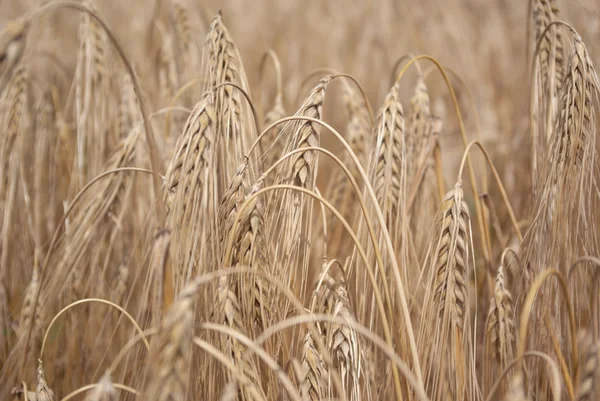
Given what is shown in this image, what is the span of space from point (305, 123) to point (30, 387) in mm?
705

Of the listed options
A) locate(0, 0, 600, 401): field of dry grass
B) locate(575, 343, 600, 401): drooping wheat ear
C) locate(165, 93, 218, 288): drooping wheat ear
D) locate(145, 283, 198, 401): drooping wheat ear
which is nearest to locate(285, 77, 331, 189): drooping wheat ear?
locate(0, 0, 600, 401): field of dry grass

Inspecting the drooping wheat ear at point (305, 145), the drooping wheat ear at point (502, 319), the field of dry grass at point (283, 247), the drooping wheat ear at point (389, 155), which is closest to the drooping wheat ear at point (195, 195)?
the field of dry grass at point (283, 247)

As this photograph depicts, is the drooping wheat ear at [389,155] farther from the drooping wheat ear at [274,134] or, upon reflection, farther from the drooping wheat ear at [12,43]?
the drooping wheat ear at [12,43]

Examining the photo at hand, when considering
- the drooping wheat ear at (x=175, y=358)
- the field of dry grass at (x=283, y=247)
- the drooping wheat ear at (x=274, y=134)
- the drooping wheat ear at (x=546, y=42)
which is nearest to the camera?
the drooping wheat ear at (x=175, y=358)

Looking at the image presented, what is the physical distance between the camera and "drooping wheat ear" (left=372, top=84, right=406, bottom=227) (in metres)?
0.89

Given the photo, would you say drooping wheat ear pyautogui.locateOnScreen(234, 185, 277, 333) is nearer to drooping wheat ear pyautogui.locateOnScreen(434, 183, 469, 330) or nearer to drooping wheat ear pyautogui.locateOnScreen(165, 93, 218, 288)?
drooping wheat ear pyautogui.locateOnScreen(165, 93, 218, 288)

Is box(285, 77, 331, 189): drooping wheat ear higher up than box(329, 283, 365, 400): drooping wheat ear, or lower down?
higher up

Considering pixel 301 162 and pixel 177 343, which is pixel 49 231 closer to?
pixel 301 162

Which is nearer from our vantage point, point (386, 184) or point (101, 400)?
point (101, 400)

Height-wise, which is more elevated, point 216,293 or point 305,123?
point 305,123

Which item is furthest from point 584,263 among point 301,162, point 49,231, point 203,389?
point 49,231

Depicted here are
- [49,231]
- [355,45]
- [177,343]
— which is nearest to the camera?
[177,343]

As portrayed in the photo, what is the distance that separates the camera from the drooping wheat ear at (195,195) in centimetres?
68

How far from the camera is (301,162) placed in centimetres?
79
